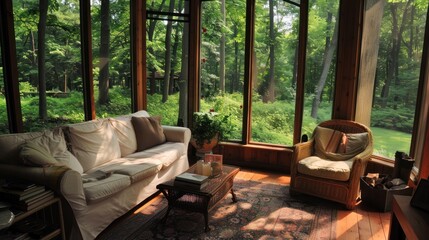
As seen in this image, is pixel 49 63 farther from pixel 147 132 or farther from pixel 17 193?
pixel 17 193

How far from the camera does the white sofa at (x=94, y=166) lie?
2.27m

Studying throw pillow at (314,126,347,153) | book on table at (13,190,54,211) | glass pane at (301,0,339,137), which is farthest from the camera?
glass pane at (301,0,339,137)

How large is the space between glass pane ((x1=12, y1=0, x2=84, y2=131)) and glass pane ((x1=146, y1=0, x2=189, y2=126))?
4.35ft

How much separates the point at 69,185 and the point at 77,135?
0.84 meters

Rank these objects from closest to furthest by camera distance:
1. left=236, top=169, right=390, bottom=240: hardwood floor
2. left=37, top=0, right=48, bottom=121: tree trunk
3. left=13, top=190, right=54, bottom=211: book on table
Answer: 1. left=13, top=190, right=54, bottom=211: book on table
2. left=236, top=169, right=390, bottom=240: hardwood floor
3. left=37, top=0, right=48, bottom=121: tree trunk

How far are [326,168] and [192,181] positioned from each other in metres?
1.54

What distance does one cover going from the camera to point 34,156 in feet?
7.60

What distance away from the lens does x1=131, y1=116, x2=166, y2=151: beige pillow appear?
3.71 metres

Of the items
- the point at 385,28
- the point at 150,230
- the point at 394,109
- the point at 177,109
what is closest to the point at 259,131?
the point at 177,109

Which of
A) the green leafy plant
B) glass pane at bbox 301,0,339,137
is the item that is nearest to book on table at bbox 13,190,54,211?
A: the green leafy plant

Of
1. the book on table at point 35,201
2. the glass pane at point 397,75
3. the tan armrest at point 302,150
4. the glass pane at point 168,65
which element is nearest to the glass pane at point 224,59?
the glass pane at point 168,65

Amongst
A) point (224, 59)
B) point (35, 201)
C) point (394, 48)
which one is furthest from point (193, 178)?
point (394, 48)

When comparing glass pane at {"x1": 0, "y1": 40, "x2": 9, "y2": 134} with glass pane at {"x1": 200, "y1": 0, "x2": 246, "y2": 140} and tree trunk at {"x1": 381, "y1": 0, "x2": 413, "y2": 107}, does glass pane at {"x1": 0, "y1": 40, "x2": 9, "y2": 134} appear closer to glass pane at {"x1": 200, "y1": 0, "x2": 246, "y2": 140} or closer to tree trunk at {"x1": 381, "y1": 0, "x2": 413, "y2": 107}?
glass pane at {"x1": 200, "y1": 0, "x2": 246, "y2": 140}

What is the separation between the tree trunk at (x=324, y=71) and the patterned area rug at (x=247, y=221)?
1388 mm
